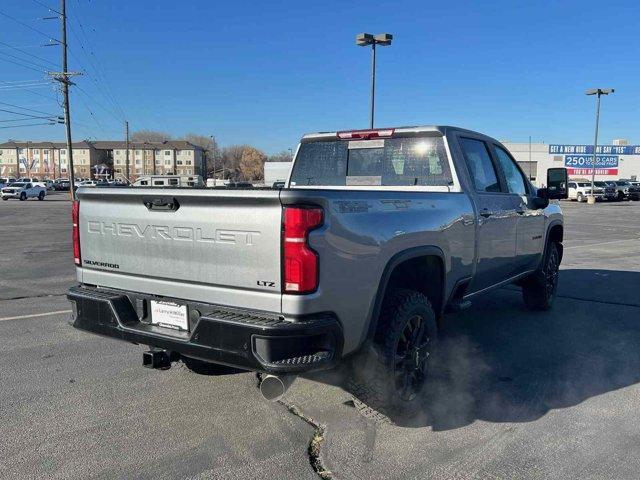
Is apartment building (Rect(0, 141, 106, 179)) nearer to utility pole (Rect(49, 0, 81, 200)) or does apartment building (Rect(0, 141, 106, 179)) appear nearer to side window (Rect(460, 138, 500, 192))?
utility pole (Rect(49, 0, 81, 200))

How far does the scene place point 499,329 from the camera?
6.11 meters

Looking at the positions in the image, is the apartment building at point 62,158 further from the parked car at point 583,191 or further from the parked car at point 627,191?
the parked car at point 627,191

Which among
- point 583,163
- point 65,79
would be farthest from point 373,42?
point 583,163

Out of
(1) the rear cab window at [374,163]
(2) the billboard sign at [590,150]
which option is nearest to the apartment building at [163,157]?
(2) the billboard sign at [590,150]

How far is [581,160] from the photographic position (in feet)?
232

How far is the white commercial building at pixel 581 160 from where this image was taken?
2778 inches

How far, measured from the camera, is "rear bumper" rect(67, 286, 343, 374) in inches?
117

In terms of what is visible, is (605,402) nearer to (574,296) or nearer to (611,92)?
(574,296)

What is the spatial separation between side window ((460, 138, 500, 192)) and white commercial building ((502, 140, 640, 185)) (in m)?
65.9

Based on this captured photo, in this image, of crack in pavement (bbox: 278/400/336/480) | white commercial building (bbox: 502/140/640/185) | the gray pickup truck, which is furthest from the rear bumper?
white commercial building (bbox: 502/140/640/185)

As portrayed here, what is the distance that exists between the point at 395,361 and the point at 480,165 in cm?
233

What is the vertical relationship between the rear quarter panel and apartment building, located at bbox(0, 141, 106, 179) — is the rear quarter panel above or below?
below

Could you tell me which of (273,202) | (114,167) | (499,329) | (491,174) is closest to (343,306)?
(273,202)

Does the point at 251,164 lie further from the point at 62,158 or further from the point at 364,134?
the point at 364,134
